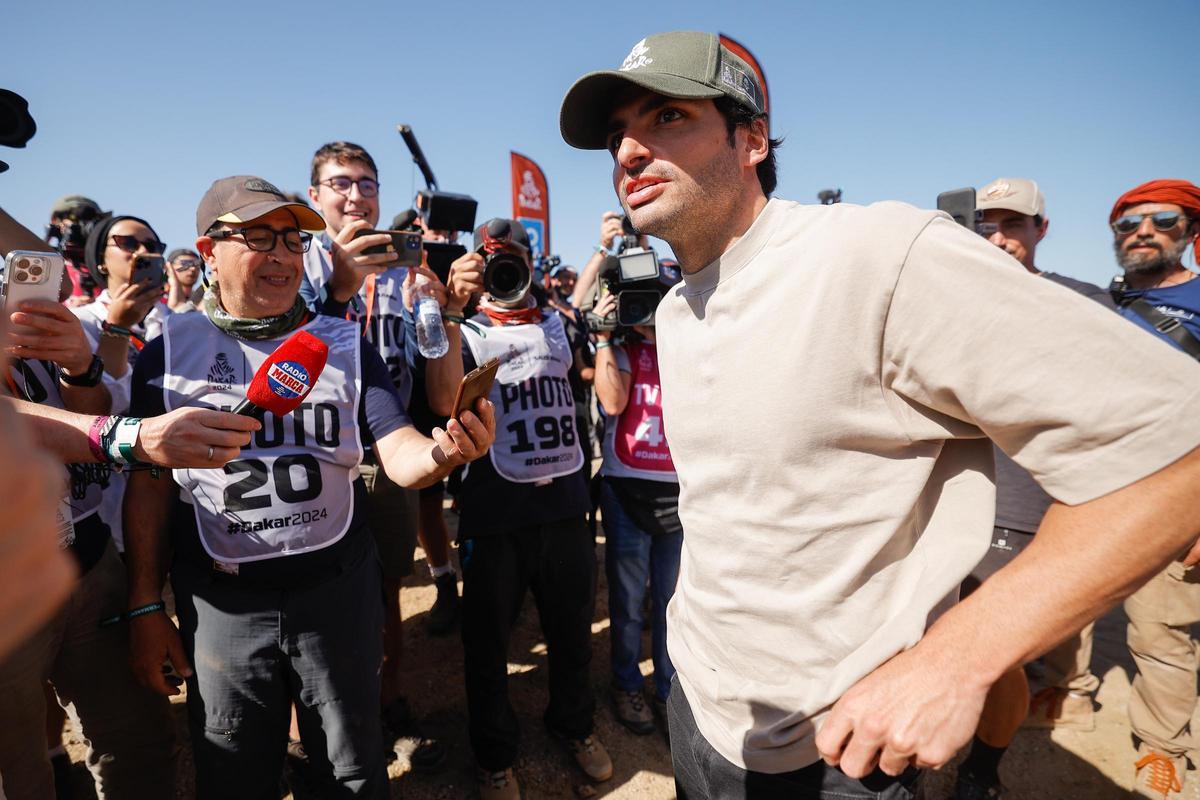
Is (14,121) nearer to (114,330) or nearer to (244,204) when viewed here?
(244,204)

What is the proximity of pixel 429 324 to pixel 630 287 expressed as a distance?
1.34m

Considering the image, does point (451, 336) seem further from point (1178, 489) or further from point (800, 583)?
point (1178, 489)

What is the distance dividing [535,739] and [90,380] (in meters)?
3.15

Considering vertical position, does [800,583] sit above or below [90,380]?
below

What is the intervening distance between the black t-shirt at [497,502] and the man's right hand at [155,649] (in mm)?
1305

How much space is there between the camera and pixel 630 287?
141 inches

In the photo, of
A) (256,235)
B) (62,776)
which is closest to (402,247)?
(256,235)

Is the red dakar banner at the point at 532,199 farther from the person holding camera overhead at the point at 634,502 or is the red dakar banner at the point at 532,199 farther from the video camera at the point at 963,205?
the video camera at the point at 963,205

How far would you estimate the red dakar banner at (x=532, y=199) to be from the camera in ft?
50.3

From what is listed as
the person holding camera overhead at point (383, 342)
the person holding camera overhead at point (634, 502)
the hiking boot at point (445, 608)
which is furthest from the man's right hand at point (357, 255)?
the hiking boot at point (445, 608)

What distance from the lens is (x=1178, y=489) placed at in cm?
95

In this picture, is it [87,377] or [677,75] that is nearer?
[677,75]

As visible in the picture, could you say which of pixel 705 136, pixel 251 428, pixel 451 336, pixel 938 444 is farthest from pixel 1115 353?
pixel 451 336

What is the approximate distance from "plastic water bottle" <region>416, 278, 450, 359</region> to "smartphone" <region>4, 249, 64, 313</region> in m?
1.27
